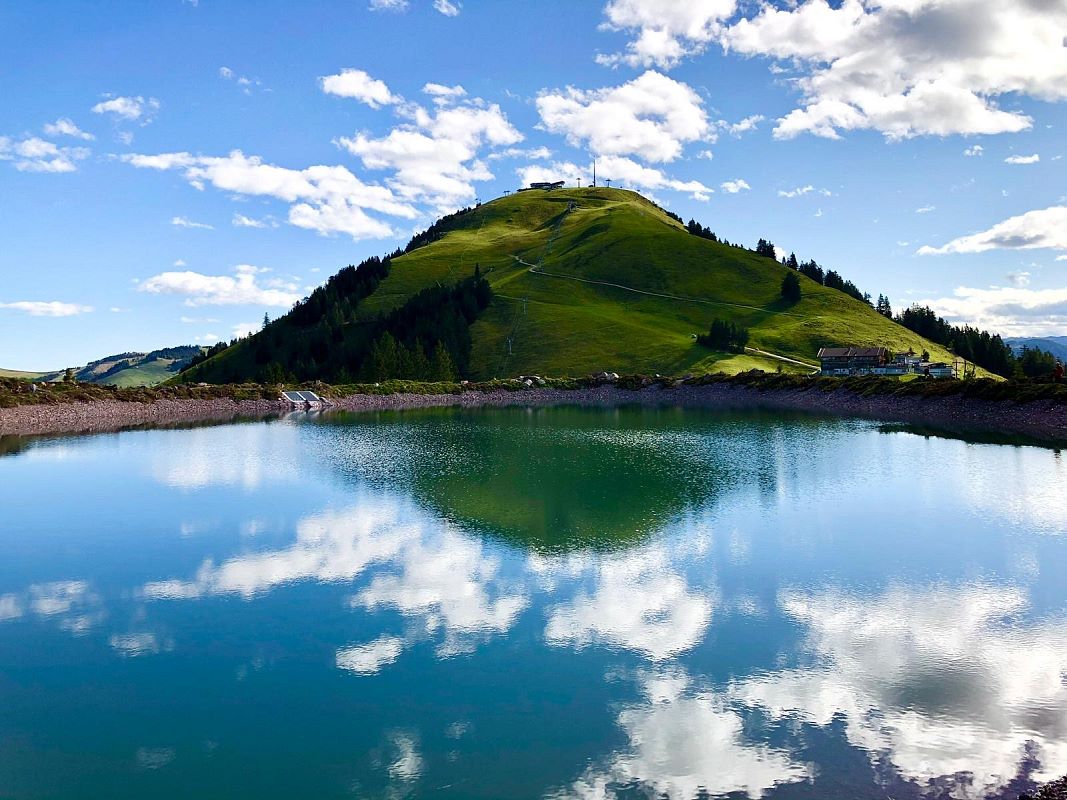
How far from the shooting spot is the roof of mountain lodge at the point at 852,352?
16000 centimetres

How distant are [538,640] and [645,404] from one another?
119287 millimetres

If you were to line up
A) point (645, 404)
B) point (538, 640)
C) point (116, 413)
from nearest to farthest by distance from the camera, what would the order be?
point (538, 640) < point (116, 413) < point (645, 404)

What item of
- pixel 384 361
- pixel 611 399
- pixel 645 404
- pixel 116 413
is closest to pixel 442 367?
pixel 384 361

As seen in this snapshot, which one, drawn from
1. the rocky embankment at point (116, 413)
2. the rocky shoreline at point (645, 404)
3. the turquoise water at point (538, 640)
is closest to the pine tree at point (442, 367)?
the rocky shoreline at point (645, 404)

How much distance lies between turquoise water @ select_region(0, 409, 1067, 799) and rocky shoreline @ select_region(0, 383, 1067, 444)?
41.2 meters

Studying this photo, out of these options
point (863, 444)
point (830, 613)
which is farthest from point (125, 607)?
point (863, 444)

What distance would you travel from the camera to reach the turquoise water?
15.1m

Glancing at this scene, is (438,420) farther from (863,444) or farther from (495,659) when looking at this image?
(495,659)

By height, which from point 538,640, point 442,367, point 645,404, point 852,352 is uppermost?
point 442,367

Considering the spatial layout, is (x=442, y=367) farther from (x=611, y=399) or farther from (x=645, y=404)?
(x=645, y=404)

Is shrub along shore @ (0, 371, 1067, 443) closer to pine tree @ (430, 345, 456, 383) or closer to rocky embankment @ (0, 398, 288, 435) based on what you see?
rocky embankment @ (0, 398, 288, 435)

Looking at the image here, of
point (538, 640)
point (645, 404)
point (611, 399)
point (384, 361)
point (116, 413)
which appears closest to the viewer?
point (538, 640)

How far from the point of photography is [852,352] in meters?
162

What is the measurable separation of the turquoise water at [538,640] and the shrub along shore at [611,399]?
4470cm
